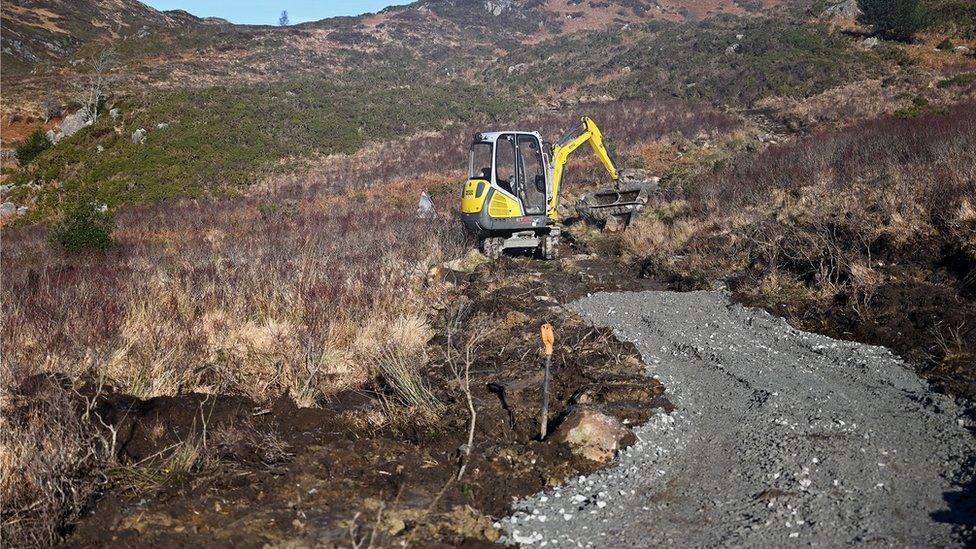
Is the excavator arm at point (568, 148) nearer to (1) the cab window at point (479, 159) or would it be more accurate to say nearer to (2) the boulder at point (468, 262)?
(1) the cab window at point (479, 159)

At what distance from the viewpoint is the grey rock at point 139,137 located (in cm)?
3262

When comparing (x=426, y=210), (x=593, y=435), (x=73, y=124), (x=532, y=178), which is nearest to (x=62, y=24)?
(x=73, y=124)

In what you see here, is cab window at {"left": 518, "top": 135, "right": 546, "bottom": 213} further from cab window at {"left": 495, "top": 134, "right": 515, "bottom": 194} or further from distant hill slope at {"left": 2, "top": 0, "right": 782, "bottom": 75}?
distant hill slope at {"left": 2, "top": 0, "right": 782, "bottom": 75}

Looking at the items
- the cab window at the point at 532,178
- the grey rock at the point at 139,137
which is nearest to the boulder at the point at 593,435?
the cab window at the point at 532,178

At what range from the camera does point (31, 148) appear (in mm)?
31484

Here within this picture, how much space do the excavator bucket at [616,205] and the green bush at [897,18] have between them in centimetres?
3037

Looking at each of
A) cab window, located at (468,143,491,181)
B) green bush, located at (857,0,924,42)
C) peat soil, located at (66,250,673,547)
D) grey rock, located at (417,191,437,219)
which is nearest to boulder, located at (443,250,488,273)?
cab window, located at (468,143,491,181)

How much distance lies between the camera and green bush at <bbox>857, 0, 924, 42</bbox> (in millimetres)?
37469

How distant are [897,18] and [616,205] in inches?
1282

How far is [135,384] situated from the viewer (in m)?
6.12

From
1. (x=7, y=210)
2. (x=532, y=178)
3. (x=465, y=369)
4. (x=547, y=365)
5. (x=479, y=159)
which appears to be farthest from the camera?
(x=7, y=210)

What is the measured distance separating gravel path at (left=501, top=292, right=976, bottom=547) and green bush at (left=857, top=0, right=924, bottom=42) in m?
39.9

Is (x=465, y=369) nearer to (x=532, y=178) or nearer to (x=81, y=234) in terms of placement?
(x=532, y=178)

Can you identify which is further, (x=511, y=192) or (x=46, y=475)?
(x=511, y=192)
